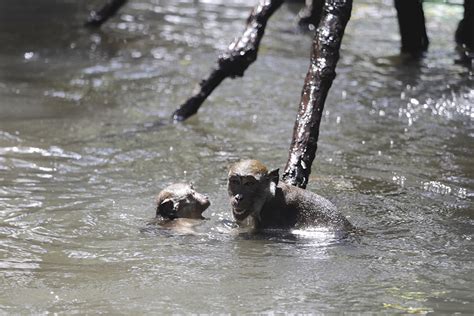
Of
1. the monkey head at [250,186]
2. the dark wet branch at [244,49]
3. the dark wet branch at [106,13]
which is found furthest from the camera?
the dark wet branch at [106,13]

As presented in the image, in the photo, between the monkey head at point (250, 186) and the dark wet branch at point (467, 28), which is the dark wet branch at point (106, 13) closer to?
the dark wet branch at point (467, 28)

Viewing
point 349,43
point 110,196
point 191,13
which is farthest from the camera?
point 191,13

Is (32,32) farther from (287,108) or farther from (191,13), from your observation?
(287,108)

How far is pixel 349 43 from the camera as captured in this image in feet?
45.7

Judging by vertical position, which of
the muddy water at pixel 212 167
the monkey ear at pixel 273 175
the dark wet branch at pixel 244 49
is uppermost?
the dark wet branch at pixel 244 49

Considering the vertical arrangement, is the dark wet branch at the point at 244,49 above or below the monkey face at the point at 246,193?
above

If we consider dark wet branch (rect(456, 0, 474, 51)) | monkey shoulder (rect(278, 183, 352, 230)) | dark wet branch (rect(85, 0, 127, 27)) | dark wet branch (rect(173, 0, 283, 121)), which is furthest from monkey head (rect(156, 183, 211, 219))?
dark wet branch (rect(85, 0, 127, 27))

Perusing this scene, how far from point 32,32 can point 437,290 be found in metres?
10.4

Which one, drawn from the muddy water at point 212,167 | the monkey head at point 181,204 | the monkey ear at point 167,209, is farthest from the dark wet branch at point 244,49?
the monkey ear at point 167,209

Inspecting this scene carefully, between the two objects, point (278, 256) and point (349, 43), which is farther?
point (349, 43)

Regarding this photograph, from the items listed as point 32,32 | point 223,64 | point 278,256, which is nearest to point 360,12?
point 32,32

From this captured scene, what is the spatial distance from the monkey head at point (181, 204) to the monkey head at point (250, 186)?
0.68 metres

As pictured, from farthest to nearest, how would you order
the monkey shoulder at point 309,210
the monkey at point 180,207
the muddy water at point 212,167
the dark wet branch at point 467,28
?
the dark wet branch at point 467,28
the monkey at point 180,207
the monkey shoulder at point 309,210
the muddy water at point 212,167

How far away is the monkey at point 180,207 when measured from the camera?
6.63 metres
